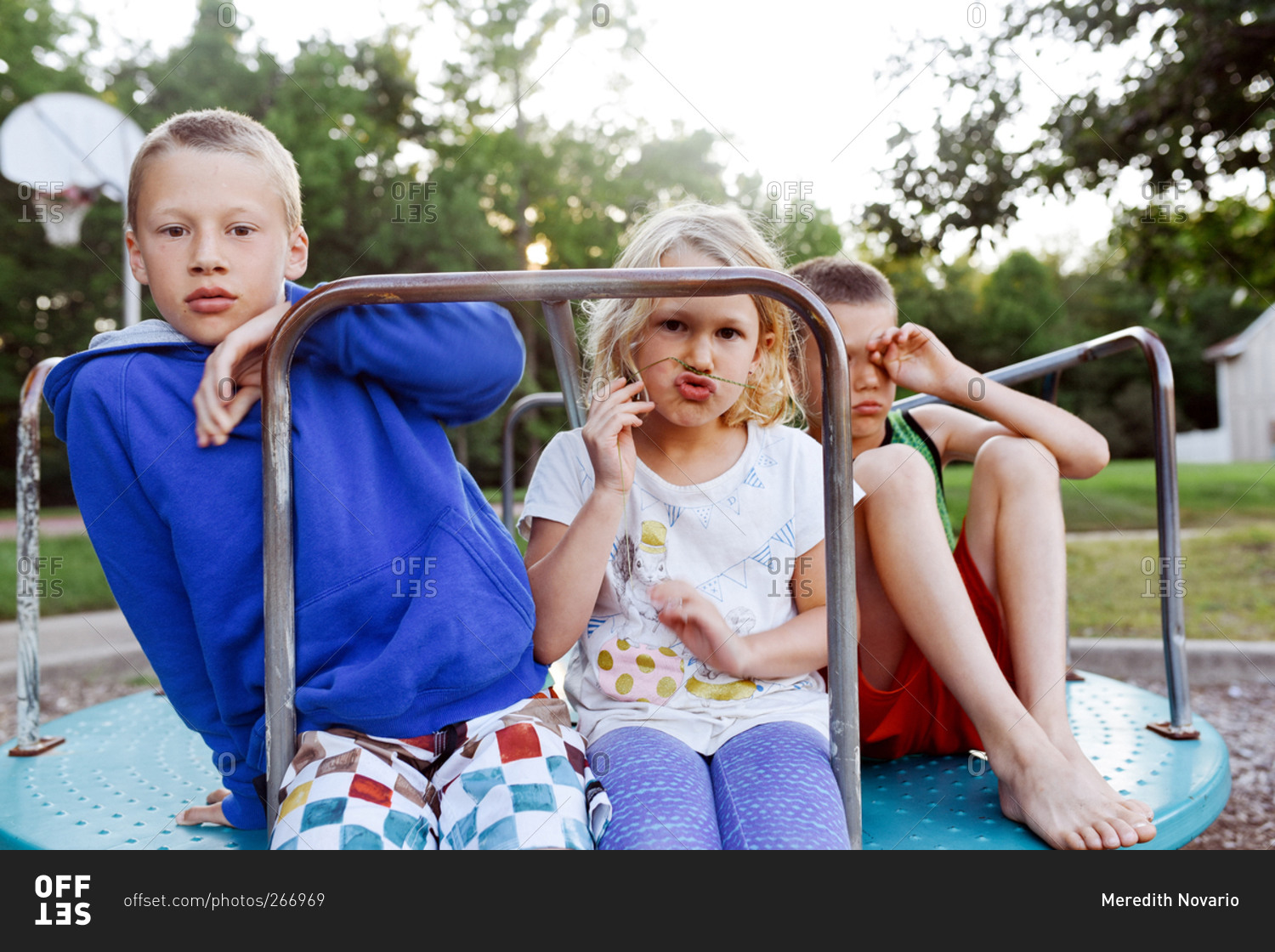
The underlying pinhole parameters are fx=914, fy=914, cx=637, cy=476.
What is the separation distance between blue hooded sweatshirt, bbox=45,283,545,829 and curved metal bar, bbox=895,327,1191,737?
50.1 inches

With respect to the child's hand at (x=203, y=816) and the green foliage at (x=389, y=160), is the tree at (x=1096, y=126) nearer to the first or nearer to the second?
the child's hand at (x=203, y=816)

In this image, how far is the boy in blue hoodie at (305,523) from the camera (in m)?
1.26

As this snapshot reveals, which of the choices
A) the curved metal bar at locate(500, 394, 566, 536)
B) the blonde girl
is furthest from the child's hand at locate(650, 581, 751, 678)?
the curved metal bar at locate(500, 394, 566, 536)

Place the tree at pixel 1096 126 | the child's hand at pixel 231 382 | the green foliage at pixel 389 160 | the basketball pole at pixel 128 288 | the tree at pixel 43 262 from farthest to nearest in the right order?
1. the tree at pixel 43 262
2. the green foliage at pixel 389 160
3. the tree at pixel 1096 126
4. the basketball pole at pixel 128 288
5. the child's hand at pixel 231 382

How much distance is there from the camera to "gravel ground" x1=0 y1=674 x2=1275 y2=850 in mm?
2816

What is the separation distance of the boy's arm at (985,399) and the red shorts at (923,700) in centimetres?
24

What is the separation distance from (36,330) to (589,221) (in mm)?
8799

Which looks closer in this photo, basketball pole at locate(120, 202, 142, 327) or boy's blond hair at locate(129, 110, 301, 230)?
boy's blond hair at locate(129, 110, 301, 230)

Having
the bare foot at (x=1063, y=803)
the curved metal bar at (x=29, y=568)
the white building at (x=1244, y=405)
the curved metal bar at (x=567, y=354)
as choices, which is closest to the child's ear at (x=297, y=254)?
the curved metal bar at (x=567, y=354)

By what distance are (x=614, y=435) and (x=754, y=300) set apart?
0.43 metres

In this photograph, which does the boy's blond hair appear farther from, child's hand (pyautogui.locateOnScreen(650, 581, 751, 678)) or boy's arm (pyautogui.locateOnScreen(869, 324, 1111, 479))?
boy's arm (pyautogui.locateOnScreen(869, 324, 1111, 479))

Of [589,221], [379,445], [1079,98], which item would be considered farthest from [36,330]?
[379,445]

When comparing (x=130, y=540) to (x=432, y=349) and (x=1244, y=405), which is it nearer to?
(x=432, y=349)
